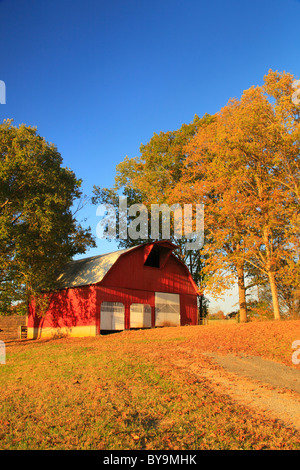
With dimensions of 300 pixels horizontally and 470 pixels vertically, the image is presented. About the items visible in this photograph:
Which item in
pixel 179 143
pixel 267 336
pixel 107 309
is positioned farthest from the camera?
pixel 179 143

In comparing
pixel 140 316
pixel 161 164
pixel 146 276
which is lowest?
pixel 140 316

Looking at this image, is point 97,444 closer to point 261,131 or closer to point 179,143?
point 261,131

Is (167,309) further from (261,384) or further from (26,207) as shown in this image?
(261,384)

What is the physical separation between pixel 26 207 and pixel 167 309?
48.1ft

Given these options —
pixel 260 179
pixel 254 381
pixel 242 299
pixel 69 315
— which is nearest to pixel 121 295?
pixel 69 315

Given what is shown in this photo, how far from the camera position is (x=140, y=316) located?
27.9 meters

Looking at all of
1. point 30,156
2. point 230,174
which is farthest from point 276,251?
point 30,156

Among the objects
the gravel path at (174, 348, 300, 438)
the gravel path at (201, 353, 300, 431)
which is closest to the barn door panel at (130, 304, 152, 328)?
the gravel path at (174, 348, 300, 438)

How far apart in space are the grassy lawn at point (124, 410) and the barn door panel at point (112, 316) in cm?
1226

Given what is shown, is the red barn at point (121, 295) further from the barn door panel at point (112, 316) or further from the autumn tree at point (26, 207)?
Result: the autumn tree at point (26, 207)

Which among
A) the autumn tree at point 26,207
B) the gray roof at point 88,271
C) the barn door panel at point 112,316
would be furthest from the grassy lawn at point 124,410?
the gray roof at point 88,271

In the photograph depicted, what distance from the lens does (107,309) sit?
2578cm

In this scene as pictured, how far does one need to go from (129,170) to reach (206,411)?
125 feet

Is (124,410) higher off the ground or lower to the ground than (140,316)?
lower
